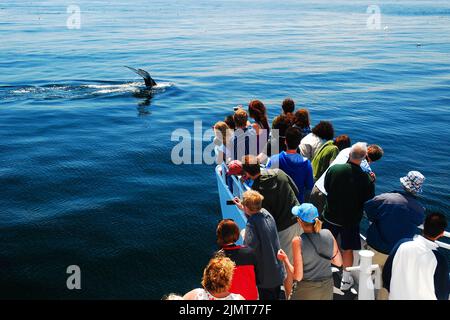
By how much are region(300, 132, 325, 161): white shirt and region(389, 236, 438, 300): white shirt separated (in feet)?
11.2

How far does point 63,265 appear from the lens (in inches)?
373

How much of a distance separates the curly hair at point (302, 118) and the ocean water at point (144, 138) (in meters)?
3.98

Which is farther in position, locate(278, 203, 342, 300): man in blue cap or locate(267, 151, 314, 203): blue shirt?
locate(267, 151, 314, 203): blue shirt

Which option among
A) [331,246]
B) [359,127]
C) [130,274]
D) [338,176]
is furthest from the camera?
[359,127]

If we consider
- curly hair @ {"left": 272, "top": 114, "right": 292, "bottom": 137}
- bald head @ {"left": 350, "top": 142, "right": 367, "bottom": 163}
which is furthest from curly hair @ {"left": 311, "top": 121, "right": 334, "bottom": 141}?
bald head @ {"left": 350, "top": 142, "right": 367, "bottom": 163}

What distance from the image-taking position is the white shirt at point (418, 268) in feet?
15.4

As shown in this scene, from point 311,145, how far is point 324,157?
47 centimetres

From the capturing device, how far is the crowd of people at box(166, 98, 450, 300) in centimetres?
473

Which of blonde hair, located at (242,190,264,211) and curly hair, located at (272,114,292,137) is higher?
curly hair, located at (272,114,292,137)

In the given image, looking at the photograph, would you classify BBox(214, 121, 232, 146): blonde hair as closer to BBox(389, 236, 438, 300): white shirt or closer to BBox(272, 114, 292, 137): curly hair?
BBox(272, 114, 292, 137): curly hair

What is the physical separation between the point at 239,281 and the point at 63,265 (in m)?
5.81

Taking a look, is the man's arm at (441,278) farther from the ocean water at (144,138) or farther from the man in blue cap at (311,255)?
the ocean water at (144,138)
